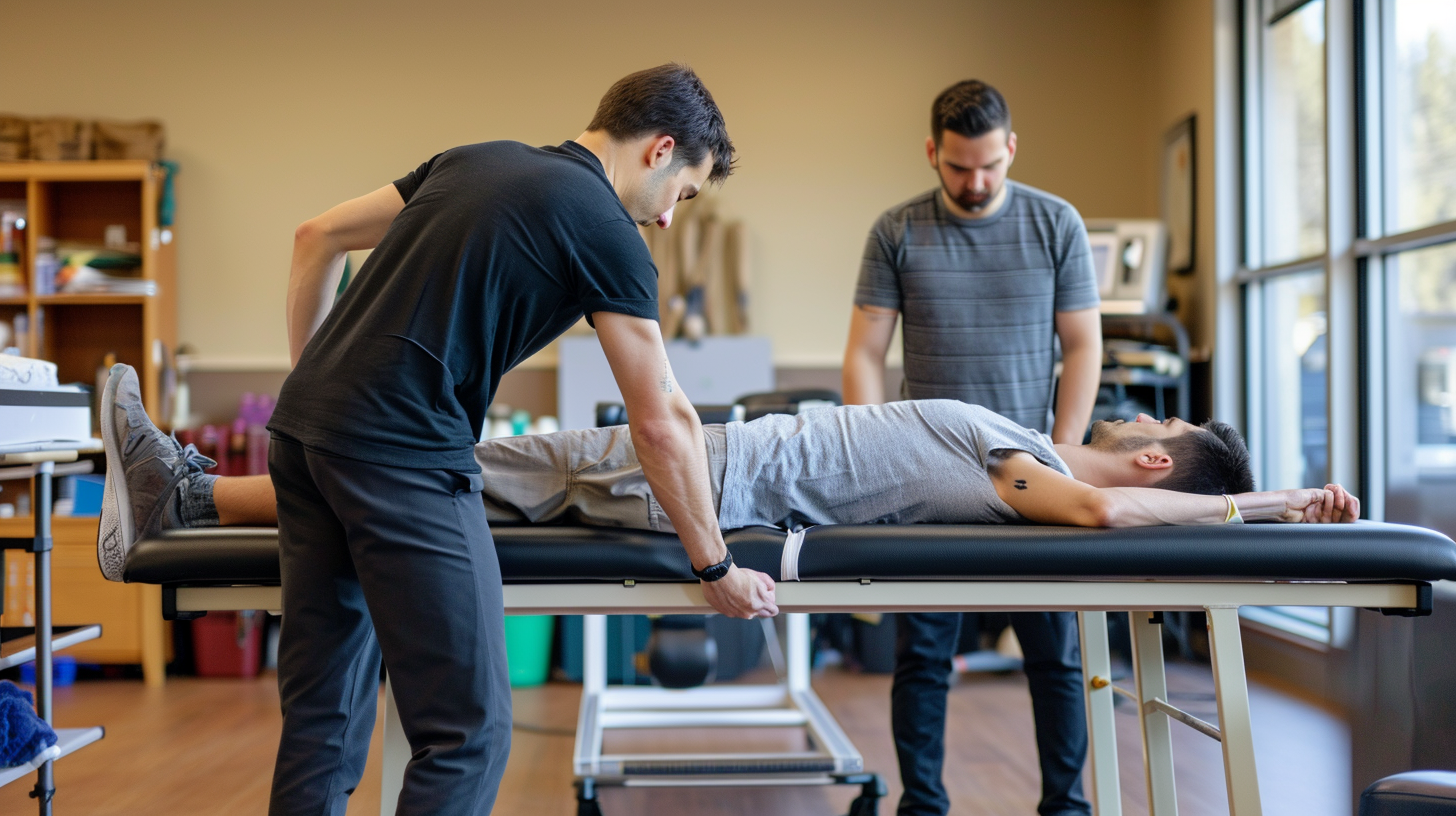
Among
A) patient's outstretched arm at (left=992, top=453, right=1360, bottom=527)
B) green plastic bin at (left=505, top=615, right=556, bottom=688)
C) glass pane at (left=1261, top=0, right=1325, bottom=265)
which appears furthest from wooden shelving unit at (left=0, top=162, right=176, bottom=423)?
glass pane at (left=1261, top=0, right=1325, bottom=265)

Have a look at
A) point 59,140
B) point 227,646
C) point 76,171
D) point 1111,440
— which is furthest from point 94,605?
point 1111,440

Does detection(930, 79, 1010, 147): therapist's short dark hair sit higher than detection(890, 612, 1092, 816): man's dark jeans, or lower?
higher

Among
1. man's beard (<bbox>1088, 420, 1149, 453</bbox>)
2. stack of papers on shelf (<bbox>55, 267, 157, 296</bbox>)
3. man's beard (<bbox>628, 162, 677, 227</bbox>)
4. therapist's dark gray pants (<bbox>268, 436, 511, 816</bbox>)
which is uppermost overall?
stack of papers on shelf (<bbox>55, 267, 157, 296</bbox>)

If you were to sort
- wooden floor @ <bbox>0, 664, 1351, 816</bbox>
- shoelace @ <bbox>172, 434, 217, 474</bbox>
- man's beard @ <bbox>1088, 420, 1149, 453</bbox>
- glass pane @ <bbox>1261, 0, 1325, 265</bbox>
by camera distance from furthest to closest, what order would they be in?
glass pane @ <bbox>1261, 0, 1325, 265</bbox>
wooden floor @ <bbox>0, 664, 1351, 816</bbox>
man's beard @ <bbox>1088, 420, 1149, 453</bbox>
shoelace @ <bbox>172, 434, 217, 474</bbox>

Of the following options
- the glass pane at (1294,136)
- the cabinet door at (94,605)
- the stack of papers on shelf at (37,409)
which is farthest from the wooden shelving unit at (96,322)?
the glass pane at (1294,136)

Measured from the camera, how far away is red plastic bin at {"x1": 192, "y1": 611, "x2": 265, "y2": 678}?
3.40 metres

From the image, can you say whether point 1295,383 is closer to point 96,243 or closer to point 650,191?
point 650,191

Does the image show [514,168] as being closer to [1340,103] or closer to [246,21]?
[1340,103]

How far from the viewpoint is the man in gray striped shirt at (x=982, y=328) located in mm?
1788

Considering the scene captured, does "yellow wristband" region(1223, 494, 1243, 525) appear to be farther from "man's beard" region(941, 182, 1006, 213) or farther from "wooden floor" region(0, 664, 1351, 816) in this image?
"wooden floor" region(0, 664, 1351, 816)

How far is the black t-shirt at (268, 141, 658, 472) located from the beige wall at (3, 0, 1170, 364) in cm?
304

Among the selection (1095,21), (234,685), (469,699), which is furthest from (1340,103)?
(234,685)

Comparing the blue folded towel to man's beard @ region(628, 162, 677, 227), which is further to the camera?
the blue folded towel

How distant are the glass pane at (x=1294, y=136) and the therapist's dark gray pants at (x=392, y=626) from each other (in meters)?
2.92
